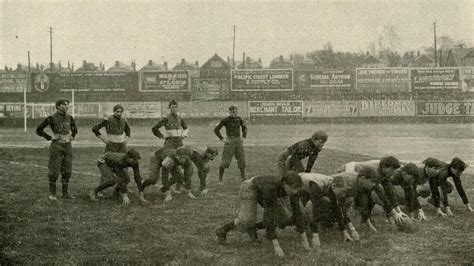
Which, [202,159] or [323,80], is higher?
[323,80]

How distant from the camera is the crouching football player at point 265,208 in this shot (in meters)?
5.94

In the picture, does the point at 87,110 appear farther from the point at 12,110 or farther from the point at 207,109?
the point at 207,109

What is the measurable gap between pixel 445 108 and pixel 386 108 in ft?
14.2

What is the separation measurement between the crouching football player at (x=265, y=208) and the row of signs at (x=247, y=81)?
37.1m

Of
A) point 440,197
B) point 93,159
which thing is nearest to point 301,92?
point 93,159

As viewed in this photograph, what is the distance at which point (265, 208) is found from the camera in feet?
20.4

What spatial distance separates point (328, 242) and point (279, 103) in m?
34.7

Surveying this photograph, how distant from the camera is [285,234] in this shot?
6945 millimetres

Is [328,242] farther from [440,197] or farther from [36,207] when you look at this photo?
[36,207]

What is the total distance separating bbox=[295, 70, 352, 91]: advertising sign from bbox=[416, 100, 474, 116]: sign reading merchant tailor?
687 centimetres

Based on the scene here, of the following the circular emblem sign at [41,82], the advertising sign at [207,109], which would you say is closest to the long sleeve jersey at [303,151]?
the advertising sign at [207,109]

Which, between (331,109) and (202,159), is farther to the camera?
(331,109)

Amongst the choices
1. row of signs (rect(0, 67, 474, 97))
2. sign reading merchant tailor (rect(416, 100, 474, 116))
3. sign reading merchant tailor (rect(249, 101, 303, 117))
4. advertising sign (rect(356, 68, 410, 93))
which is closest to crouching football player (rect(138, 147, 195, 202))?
sign reading merchant tailor (rect(249, 101, 303, 117))

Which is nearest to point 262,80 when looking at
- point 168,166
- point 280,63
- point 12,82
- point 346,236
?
point 12,82
